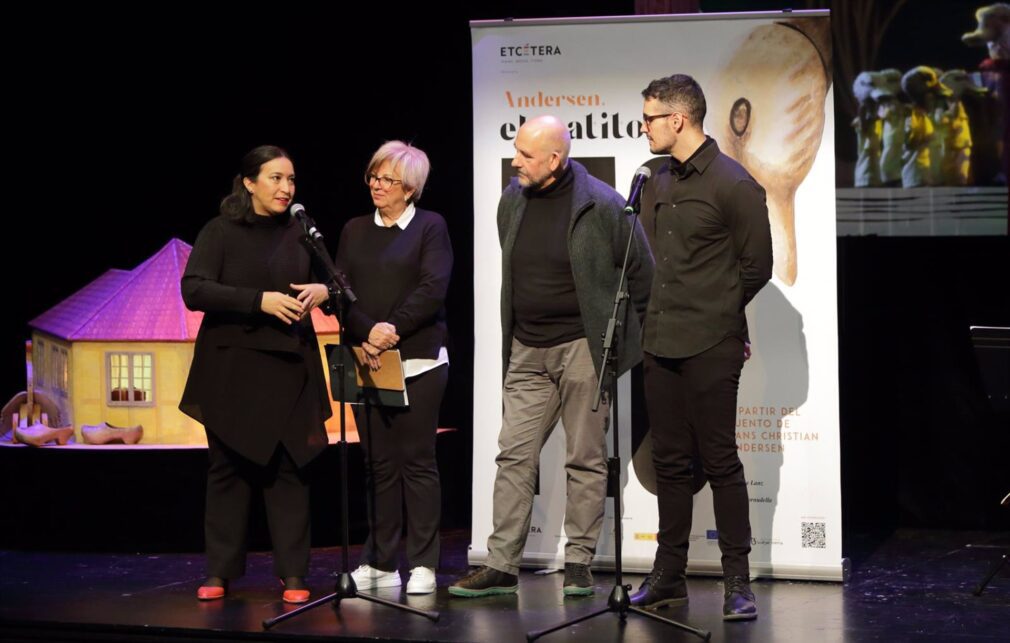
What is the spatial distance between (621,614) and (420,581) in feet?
2.58

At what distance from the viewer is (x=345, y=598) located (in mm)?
4781

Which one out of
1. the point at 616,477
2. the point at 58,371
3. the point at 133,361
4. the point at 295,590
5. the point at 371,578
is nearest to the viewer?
the point at 616,477

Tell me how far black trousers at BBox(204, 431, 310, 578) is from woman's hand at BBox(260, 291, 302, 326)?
20.5 inches

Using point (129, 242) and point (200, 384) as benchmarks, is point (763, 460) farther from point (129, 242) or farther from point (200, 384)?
point (129, 242)

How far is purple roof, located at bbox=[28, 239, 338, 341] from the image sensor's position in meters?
5.85

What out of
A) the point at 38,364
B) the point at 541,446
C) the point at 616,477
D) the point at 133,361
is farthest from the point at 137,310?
the point at 616,477

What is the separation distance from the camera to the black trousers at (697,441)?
4.45 metres

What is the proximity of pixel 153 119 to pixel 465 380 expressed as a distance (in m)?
1.99

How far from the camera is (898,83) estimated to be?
6.15 m

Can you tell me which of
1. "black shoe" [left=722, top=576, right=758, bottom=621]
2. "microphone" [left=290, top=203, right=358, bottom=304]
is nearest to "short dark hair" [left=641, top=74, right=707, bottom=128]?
"microphone" [left=290, top=203, right=358, bottom=304]

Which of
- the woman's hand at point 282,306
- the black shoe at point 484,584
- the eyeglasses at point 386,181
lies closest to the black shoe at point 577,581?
the black shoe at point 484,584

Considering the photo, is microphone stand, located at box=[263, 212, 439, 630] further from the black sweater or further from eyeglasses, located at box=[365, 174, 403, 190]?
eyeglasses, located at box=[365, 174, 403, 190]

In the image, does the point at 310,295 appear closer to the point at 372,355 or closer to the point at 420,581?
the point at 372,355

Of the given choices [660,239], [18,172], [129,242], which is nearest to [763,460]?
[660,239]
